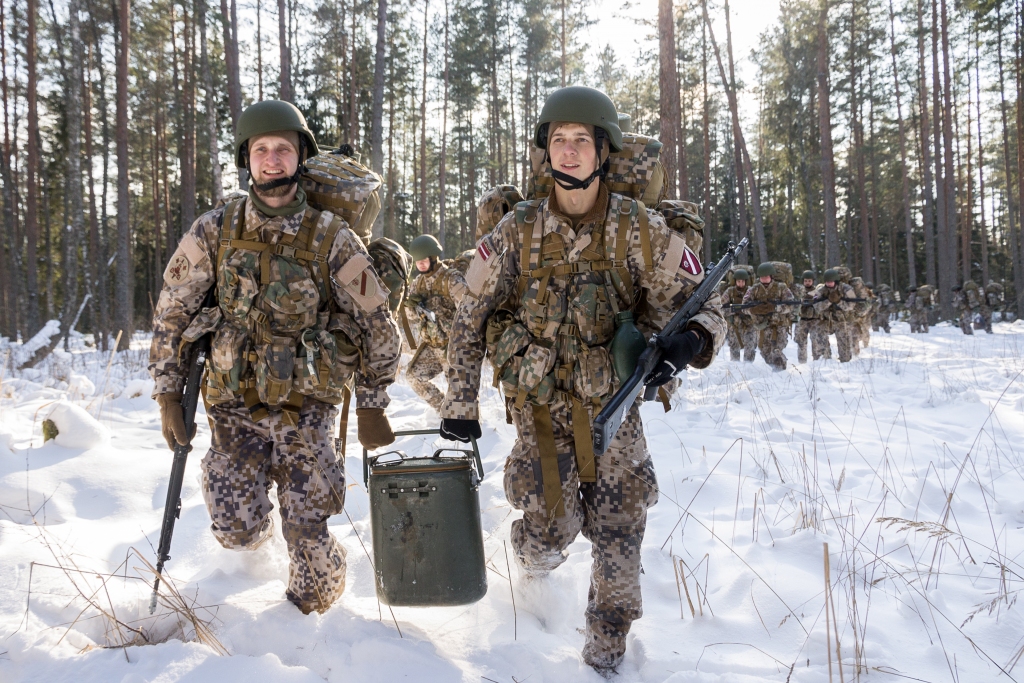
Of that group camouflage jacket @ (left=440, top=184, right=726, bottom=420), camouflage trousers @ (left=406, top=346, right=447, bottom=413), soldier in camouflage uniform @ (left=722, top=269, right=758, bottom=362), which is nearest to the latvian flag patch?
camouflage jacket @ (left=440, top=184, right=726, bottom=420)

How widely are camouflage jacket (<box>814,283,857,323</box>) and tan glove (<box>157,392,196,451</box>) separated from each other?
45.4 ft

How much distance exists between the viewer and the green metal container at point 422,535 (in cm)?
265

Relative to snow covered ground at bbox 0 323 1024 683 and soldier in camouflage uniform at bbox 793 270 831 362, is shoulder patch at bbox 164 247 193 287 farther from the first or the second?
soldier in camouflage uniform at bbox 793 270 831 362

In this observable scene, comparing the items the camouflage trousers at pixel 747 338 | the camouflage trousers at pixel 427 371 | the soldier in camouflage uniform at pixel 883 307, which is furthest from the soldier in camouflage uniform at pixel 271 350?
the soldier in camouflage uniform at pixel 883 307

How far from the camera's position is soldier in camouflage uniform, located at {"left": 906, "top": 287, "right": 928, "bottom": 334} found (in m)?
21.9

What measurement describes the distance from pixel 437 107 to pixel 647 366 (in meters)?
24.9

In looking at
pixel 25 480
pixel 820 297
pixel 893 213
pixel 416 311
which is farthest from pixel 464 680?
pixel 893 213

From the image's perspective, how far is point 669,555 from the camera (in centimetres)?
357

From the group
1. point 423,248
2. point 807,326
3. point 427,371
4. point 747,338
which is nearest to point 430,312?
point 427,371

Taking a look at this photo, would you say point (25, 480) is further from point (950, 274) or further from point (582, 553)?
point (950, 274)

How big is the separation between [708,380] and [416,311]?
5357 millimetres

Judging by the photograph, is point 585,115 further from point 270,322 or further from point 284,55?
point 284,55

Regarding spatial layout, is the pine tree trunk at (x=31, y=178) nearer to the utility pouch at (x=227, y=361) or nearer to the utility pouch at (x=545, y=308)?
the utility pouch at (x=227, y=361)

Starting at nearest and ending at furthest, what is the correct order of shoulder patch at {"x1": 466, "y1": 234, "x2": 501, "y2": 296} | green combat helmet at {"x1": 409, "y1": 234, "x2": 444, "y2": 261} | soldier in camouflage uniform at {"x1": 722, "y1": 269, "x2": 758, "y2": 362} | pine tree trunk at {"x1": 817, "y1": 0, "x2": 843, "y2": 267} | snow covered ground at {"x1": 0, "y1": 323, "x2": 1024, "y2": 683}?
snow covered ground at {"x1": 0, "y1": 323, "x2": 1024, "y2": 683}
shoulder patch at {"x1": 466, "y1": 234, "x2": 501, "y2": 296}
green combat helmet at {"x1": 409, "y1": 234, "x2": 444, "y2": 261}
soldier in camouflage uniform at {"x1": 722, "y1": 269, "x2": 758, "y2": 362}
pine tree trunk at {"x1": 817, "y1": 0, "x2": 843, "y2": 267}
